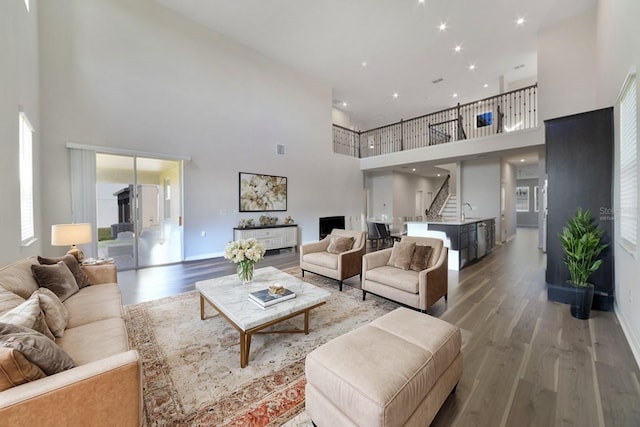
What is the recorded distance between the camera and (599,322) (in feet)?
9.21

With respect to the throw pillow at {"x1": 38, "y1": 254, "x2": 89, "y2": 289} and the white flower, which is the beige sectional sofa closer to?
the throw pillow at {"x1": 38, "y1": 254, "x2": 89, "y2": 289}

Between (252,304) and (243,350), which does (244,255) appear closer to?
(252,304)

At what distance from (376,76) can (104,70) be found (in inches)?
274

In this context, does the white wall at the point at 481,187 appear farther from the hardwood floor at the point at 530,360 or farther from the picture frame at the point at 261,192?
the picture frame at the point at 261,192

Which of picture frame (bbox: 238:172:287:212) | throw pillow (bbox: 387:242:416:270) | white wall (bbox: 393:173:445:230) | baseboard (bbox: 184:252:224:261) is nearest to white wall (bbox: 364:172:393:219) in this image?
white wall (bbox: 393:173:445:230)

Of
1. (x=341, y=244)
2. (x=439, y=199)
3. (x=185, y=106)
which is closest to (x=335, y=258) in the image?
(x=341, y=244)

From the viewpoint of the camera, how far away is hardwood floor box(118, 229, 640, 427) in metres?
1.60

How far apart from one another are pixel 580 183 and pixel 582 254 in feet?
3.42

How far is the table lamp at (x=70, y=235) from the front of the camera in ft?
9.78

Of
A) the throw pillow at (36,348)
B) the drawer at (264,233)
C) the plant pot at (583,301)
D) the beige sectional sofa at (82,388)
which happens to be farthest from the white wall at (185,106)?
the plant pot at (583,301)

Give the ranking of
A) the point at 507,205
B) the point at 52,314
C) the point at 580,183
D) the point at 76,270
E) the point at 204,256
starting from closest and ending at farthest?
the point at 52,314 → the point at 76,270 → the point at 580,183 → the point at 204,256 → the point at 507,205

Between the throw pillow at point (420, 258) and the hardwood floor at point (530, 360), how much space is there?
22.4 inches

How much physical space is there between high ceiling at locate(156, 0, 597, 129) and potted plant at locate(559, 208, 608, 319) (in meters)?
4.72

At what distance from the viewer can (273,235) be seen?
22.1 feet
